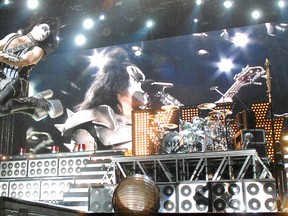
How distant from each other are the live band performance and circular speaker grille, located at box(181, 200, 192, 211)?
149cm

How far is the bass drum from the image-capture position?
31.3 ft

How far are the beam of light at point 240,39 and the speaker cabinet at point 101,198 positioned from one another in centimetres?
581

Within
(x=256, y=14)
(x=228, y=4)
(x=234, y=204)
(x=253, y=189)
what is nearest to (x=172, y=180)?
(x=234, y=204)

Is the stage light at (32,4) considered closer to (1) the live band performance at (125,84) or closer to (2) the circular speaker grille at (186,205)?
(1) the live band performance at (125,84)

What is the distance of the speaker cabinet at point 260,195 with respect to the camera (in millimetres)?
6977

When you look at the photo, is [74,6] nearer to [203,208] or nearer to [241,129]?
[241,129]

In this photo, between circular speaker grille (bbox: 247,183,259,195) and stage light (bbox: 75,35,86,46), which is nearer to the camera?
circular speaker grille (bbox: 247,183,259,195)

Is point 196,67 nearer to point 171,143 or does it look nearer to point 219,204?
point 171,143

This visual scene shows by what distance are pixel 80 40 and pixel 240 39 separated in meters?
4.95

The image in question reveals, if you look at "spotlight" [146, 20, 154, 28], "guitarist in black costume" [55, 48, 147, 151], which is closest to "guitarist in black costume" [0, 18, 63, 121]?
"guitarist in black costume" [55, 48, 147, 151]

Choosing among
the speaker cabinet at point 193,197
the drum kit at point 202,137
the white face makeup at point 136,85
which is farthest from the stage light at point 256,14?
the speaker cabinet at point 193,197

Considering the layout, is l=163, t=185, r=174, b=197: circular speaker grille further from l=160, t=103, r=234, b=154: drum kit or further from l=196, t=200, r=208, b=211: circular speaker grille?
l=160, t=103, r=234, b=154: drum kit

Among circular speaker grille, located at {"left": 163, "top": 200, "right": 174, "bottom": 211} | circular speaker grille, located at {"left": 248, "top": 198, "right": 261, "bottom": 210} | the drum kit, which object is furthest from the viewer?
the drum kit

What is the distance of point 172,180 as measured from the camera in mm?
8789
